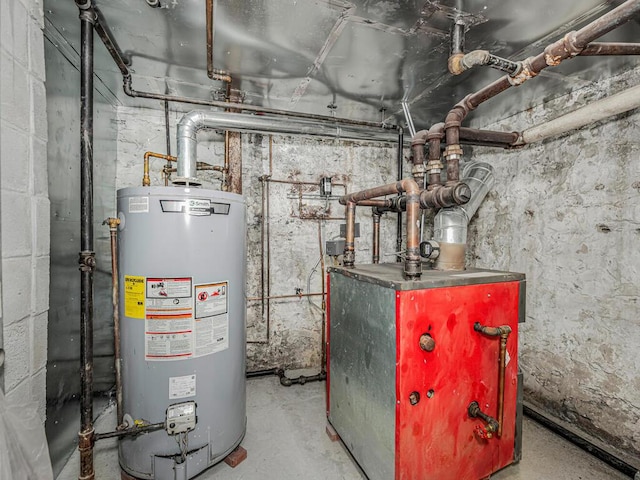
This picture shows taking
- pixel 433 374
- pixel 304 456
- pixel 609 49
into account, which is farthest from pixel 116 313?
pixel 609 49

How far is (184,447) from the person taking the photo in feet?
4.61

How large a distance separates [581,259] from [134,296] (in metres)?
2.65

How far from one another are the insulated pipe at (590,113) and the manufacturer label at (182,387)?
97.9 inches

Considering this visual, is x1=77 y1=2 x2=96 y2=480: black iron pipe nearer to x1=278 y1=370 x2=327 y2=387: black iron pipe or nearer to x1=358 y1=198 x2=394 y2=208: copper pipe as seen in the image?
x1=278 y1=370 x2=327 y2=387: black iron pipe

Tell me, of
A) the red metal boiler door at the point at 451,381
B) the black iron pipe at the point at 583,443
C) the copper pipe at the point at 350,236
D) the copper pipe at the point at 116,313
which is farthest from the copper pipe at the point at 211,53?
the black iron pipe at the point at 583,443

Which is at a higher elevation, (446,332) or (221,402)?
(446,332)

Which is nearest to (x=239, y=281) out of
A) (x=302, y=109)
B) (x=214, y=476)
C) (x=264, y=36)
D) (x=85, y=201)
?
(x=85, y=201)

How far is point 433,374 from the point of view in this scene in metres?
1.27

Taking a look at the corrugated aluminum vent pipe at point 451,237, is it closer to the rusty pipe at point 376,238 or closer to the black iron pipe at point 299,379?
the rusty pipe at point 376,238

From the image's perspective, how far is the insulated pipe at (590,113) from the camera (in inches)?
57.7

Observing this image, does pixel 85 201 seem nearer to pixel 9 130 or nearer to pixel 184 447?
pixel 9 130

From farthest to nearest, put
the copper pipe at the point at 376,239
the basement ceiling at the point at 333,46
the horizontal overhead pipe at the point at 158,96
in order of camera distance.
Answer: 1. the copper pipe at the point at 376,239
2. the horizontal overhead pipe at the point at 158,96
3. the basement ceiling at the point at 333,46

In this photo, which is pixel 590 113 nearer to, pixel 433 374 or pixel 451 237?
pixel 451 237

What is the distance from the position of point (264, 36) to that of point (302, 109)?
89 cm
